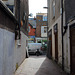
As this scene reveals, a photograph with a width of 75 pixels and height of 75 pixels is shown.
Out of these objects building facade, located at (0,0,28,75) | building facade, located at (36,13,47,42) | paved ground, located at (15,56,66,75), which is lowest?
paved ground, located at (15,56,66,75)

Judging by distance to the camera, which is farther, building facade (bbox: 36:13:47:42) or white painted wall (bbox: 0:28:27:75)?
building facade (bbox: 36:13:47:42)

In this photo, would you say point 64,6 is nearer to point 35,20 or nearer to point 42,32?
point 42,32

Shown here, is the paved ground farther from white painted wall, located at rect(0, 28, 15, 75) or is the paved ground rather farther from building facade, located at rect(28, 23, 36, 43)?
building facade, located at rect(28, 23, 36, 43)

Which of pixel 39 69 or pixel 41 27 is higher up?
pixel 41 27

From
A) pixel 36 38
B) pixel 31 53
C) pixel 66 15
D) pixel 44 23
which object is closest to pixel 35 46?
pixel 31 53

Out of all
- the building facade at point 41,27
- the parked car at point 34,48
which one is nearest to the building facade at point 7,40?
the parked car at point 34,48

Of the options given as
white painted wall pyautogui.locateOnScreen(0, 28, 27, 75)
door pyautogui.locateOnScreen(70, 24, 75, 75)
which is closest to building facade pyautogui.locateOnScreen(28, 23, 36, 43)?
door pyautogui.locateOnScreen(70, 24, 75, 75)

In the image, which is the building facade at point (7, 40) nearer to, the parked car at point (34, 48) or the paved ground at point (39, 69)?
the paved ground at point (39, 69)

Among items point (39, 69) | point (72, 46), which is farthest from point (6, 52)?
point (39, 69)

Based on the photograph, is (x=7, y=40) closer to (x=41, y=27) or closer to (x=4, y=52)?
(x=4, y=52)

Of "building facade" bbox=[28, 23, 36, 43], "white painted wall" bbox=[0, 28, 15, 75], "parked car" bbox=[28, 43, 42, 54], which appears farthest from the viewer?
"building facade" bbox=[28, 23, 36, 43]

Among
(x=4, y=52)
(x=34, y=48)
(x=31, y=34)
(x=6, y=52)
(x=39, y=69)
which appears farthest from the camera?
(x=31, y=34)

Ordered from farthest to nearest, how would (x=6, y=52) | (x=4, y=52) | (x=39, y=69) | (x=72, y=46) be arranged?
(x=39, y=69)
(x=72, y=46)
(x=6, y=52)
(x=4, y=52)

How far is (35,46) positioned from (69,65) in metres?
12.7
